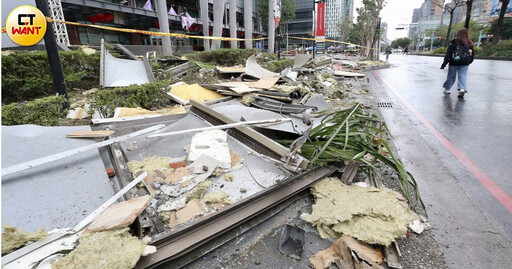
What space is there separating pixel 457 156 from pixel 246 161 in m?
2.76

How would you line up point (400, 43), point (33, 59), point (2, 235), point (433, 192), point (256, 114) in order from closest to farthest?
point (2, 235) < point (433, 192) < point (256, 114) < point (33, 59) < point (400, 43)

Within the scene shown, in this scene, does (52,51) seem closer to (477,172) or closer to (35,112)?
(35,112)

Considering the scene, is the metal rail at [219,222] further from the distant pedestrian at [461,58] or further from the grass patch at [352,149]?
the distant pedestrian at [461,58]

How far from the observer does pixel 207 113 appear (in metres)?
3.80

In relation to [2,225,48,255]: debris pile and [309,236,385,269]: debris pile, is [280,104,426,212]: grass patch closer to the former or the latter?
[309,236,385,269]: debris pile

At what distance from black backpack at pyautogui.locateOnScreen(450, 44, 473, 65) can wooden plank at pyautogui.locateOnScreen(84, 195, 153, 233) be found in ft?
27.7

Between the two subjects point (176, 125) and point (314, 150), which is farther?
point (176, 125)

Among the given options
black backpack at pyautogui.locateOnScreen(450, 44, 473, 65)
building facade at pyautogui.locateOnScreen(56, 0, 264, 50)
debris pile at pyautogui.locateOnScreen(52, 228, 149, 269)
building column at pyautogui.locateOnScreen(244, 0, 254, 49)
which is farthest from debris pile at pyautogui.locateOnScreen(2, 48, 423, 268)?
building facade at pyautogui.locateOnScreen(56, 0, 264, 50)

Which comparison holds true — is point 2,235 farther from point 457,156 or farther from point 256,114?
point 457,156

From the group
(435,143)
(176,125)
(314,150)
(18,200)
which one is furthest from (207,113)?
(435,143)

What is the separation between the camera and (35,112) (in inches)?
151

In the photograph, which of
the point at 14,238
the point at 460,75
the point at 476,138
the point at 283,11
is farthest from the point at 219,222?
the point at 283,11

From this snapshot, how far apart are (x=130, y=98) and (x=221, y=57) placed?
28.9ft

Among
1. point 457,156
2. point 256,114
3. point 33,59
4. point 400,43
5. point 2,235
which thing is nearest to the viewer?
point 2,235
